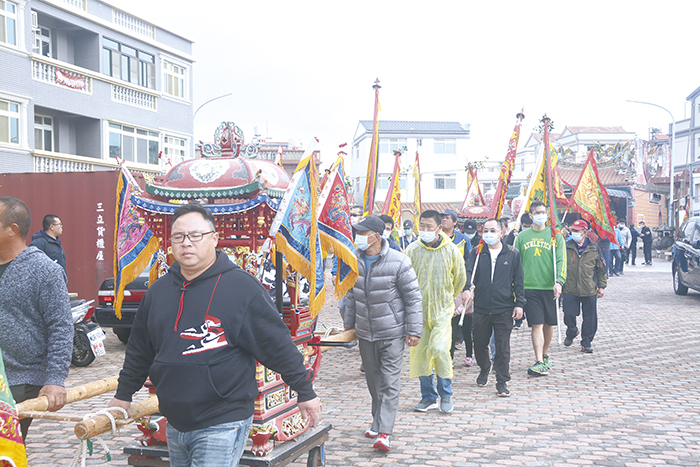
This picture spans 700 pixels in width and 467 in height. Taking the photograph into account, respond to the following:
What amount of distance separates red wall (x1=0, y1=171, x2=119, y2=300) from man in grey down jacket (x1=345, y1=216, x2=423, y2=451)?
791 cm

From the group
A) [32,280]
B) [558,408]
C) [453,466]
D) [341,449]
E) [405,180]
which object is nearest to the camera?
[32,280]

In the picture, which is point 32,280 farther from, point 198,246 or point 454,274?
point 454,274

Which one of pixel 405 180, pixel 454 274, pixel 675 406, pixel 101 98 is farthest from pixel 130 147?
pixel 405 180

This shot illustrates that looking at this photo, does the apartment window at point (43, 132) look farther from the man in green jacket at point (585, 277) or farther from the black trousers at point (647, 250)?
the black trousers at point (647, 250)

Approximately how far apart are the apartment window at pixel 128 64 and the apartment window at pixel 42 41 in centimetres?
188

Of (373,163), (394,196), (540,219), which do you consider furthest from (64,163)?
(540,219)

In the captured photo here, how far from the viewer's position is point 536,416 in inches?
246

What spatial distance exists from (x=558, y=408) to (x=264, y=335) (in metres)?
4.63

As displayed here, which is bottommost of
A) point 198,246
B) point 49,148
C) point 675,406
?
point 675,406

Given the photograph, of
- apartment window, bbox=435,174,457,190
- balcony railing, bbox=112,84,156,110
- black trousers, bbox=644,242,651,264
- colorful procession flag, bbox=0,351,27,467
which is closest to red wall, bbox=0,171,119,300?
colorful procession flag, bbox=0,351,27,467

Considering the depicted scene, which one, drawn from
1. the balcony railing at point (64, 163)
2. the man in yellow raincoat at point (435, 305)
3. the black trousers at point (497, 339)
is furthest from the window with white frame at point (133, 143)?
the man in yellow raincoat at point (435, 305)

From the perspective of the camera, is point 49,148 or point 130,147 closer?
point 49,148

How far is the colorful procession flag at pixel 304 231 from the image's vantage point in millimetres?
4621

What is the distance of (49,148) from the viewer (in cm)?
2234
